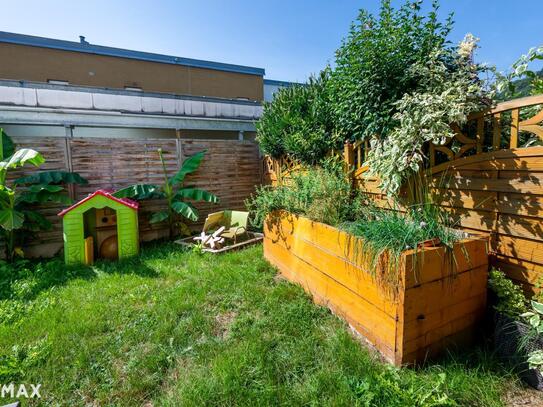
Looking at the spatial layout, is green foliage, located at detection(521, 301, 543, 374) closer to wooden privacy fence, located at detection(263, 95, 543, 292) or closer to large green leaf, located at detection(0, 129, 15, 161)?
wooden privacy fence, located at detection(263, 95, 543, 292)

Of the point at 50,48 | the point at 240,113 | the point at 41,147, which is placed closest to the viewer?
the point at 41,147

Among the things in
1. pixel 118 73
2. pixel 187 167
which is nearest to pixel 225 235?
pixel 187 167

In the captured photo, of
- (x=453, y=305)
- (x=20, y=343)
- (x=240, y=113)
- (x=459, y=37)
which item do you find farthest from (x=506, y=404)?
(x=240, y=113)

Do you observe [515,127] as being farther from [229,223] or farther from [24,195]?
[24,195]

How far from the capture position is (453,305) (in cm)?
215

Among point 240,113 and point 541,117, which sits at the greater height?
point 240,113

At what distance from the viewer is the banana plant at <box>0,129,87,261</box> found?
4242 millimetres

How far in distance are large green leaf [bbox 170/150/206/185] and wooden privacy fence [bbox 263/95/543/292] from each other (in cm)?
471

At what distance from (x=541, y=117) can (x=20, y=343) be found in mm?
4834

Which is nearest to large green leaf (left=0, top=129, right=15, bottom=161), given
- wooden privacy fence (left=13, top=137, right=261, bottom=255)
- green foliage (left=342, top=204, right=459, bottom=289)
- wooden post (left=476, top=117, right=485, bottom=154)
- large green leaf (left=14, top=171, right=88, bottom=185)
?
wooden privacy fence (left=13, top=137, right=261, bottom=255)

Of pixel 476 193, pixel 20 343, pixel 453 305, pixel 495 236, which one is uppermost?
pixel 476 193

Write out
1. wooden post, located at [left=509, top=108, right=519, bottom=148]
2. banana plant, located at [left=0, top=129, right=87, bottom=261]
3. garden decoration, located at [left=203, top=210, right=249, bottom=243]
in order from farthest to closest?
garden decoration, located at [left=203, top=210, right=249, bottom=243] < banana plant, located at [left=0, top=129, right=87, bottom=261] < wooden post, located at [left=509, top=108, right=519, bottom=148]

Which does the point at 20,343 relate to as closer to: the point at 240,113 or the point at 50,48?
the point at 240,113

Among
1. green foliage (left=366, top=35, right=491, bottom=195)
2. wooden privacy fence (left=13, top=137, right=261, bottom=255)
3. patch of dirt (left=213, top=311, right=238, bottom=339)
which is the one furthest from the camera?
wooden privacy fence (left=13, top=137, right=261, bottom=255)
